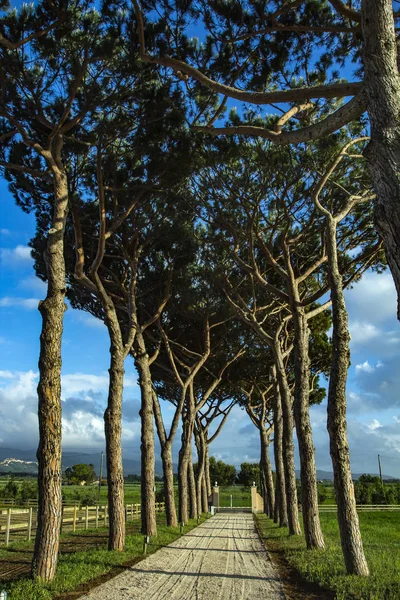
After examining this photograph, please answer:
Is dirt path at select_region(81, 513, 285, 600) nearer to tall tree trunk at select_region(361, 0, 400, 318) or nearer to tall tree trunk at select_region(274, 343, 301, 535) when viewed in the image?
tall tree trunk at select_region(274, 343, 301, 535)

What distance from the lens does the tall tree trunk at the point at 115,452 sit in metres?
10.3

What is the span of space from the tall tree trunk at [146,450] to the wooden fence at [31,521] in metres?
2.84

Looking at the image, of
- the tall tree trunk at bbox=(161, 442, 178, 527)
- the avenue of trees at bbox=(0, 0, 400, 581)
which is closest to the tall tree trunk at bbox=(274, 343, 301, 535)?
the avenue of trees at bbox=(0, 0, 400, 581)

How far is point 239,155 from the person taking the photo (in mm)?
12289

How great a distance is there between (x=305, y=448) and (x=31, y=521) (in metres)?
7.40

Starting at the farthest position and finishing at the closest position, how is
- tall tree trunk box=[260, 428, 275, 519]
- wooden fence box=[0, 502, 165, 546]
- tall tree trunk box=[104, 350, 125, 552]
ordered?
1. tall tree trunk box=[260, 428, 275, 519]
2. wooden fence box=[0, 502, 165, 546]
3. tall tree trunk box=[104, 350, 125, 552]

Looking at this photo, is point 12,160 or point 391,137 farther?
point 12,160

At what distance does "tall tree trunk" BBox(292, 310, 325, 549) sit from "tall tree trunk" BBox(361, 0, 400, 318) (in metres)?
7.61

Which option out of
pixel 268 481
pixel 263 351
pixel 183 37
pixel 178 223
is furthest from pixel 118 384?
pixel 268 481

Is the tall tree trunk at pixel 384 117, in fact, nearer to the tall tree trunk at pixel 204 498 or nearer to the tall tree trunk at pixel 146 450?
the tall tree trunk at pixel 146 450

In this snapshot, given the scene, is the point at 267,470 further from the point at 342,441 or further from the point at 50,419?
the point at 50,419

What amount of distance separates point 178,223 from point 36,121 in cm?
512

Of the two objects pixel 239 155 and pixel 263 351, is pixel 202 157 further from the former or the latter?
pixel 263 351

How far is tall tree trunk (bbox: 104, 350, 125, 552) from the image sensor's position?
10273mm
